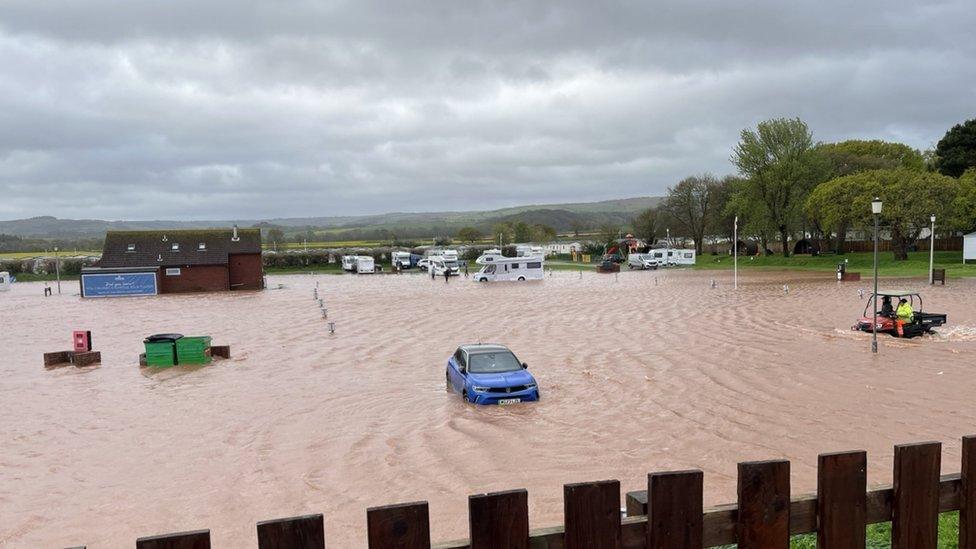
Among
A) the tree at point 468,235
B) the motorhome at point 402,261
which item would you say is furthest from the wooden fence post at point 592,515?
the tree at point 468,235

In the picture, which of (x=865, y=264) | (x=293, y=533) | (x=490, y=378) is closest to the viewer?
(x=293, y=533)

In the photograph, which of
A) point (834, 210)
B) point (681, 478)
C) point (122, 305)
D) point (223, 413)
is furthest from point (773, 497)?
point (834, 210)

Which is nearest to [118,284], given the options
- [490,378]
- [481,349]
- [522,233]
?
[481,349]

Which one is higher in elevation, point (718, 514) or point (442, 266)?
point (718, 514)

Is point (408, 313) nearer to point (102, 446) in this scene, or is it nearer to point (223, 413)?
point (223, 413)

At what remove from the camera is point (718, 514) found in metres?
3.02

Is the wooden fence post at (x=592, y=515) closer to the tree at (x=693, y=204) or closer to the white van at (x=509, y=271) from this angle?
the white van at (x=509, y=271)

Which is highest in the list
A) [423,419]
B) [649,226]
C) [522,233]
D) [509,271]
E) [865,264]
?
[649,226]

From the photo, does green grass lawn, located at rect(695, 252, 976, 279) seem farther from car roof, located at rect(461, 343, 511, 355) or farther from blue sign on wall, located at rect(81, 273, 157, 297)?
blue sign on wall, located at rect(81, 273, 157, 297)

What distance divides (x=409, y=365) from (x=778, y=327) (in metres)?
14.5

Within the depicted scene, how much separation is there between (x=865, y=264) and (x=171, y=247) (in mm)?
62378

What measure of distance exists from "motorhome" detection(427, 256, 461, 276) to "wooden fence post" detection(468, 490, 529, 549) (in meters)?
71.9

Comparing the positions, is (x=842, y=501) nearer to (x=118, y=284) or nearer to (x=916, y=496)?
(x=916, y=496)

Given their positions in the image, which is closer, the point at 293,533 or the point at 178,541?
the point at 178,541
